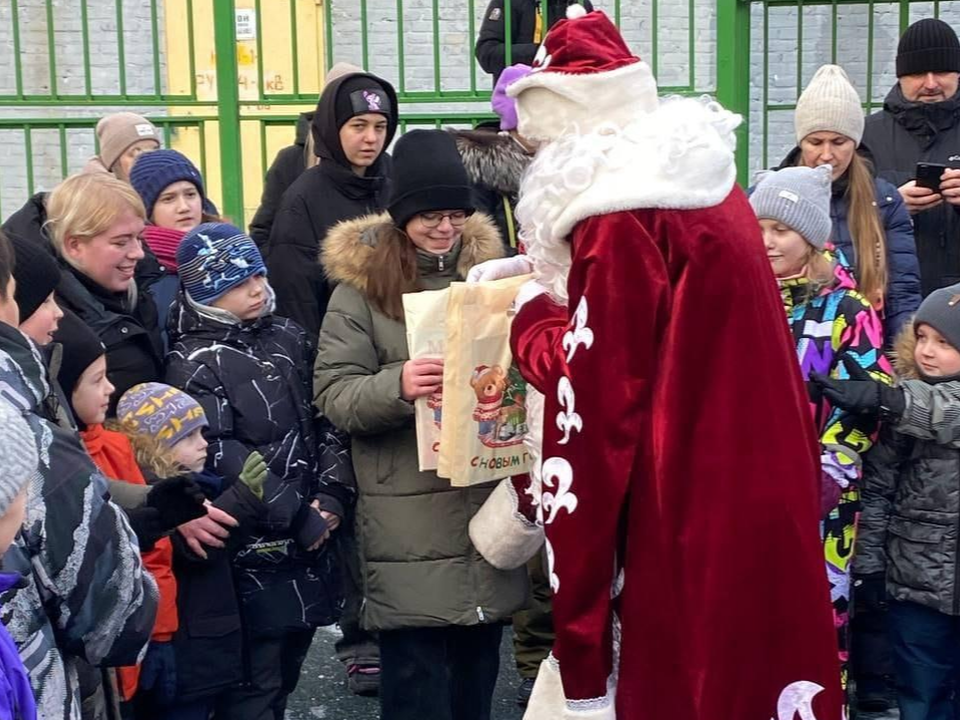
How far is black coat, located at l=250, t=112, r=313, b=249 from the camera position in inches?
234

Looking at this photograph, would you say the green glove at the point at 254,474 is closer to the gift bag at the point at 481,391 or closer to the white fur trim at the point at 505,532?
the gift bag at the point at 481,391

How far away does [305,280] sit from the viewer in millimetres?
5020

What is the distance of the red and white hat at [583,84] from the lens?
287 centimetres

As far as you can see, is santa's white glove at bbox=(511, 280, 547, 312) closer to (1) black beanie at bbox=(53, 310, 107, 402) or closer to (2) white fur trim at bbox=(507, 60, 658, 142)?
(2) white fur trim at bbox=(507, 60, 658, 142)

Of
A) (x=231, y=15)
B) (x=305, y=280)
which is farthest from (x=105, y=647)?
(x=231, y=15)

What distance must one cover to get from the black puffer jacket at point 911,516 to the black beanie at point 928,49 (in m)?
1.71

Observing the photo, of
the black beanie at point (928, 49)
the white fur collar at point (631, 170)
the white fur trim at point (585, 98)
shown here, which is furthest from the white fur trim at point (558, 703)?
the black beanie at point (928, 49)

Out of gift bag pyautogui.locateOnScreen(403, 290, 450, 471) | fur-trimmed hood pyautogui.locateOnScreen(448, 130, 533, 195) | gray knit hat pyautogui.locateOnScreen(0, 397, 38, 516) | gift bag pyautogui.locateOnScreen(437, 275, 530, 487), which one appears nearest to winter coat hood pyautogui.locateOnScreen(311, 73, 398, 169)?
fur-trimmed hood pyautogui.locateOnScreen(448, 130, 533, 195)

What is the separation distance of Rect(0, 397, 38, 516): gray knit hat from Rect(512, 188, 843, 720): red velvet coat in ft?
3.17

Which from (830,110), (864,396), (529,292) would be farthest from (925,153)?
(529,292)

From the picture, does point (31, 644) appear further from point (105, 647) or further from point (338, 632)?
point (338, 632)

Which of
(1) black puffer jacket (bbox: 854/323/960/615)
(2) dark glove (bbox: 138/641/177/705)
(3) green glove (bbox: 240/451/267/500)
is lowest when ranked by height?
(2) dark glove (bbox: 138/641/177/705)

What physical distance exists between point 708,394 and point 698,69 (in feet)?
17.3

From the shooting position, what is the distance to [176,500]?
10.7ft
